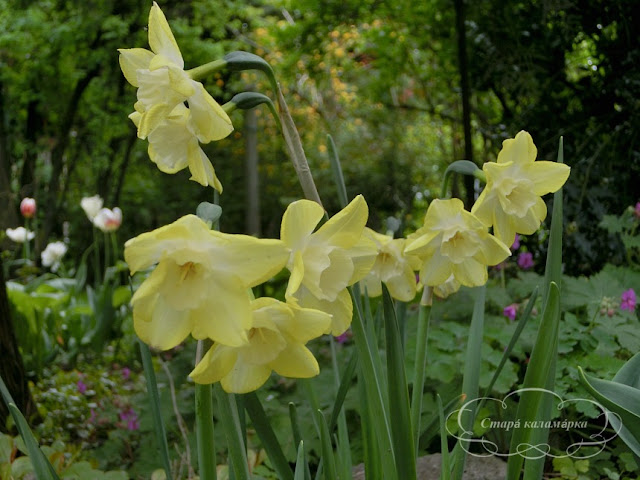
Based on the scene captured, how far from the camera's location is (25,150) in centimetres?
606

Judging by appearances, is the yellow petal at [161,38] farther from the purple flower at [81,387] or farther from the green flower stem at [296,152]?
the purple flower at [81,387]

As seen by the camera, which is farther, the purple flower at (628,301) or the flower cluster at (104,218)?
the flower cluster at (104,218)

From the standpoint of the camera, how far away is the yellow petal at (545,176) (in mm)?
799

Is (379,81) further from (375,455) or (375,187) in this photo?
(375,455)

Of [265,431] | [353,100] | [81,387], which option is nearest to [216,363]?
Result: [265,431]

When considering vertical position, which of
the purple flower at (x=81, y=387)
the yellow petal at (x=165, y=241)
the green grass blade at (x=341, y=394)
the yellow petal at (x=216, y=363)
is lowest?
the purple flower at (x=81, y=387)

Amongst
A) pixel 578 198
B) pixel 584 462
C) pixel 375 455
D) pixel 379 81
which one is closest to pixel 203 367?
pixel 375 455

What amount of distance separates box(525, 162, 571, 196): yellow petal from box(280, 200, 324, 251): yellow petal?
1.01ft

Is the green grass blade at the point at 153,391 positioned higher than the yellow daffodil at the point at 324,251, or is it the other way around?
the yellow daffodil at the point at 324,251

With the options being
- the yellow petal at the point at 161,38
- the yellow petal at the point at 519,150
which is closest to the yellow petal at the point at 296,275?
the yellow petal at the point at 161,38

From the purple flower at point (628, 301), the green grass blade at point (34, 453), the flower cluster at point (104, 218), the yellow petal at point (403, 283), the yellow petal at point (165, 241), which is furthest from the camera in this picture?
the flower cluster at point (104, 218)

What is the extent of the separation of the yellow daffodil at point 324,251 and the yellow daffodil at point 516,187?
0.22m

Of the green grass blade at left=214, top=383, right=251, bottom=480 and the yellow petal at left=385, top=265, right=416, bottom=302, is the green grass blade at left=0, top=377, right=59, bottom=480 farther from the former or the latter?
the yellow petal at left=385, top=265, right=416, bottom=302

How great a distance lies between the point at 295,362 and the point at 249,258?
12 centimetres
